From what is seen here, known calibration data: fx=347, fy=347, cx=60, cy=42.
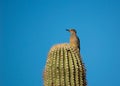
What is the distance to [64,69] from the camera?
658 cm

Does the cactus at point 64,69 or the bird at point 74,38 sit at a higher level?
the bird at point 74,38

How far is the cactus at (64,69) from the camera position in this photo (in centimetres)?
652

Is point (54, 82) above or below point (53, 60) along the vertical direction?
below

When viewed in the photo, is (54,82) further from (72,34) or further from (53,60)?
(72,34)

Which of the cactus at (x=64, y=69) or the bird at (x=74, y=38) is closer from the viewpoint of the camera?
the cactus at (x=64, y=69)

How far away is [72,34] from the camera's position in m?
11.0

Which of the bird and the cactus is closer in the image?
the cactus


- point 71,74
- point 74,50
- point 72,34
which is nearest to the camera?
point 71,74

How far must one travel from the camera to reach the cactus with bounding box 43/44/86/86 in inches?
257

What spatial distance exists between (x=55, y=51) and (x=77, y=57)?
46cm

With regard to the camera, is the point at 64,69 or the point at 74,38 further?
the point at 74,38

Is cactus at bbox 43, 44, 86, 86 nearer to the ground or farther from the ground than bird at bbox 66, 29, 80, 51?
nearer to the ground

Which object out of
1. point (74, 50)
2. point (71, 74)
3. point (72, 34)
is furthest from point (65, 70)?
point (72, 34)

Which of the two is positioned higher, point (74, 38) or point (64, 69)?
point (74, 38)
